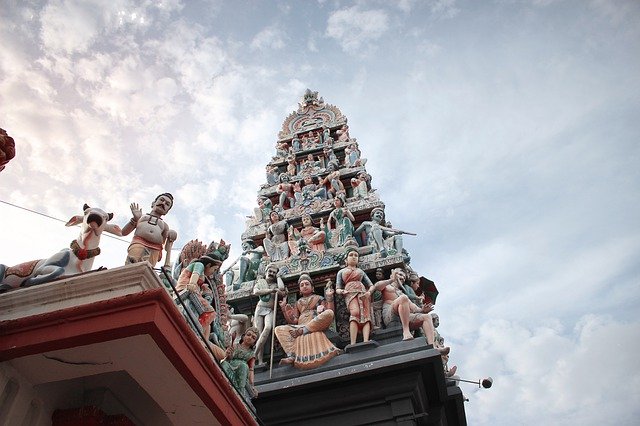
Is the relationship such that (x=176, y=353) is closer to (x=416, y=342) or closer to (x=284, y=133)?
(x=416, y=342)

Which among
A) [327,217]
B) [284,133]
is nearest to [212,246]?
[327,217]

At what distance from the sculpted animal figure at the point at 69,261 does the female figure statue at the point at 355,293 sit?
587 centimetres

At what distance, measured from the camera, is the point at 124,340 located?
4.02 meters

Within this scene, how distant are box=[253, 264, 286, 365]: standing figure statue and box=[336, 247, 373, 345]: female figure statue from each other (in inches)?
56.3

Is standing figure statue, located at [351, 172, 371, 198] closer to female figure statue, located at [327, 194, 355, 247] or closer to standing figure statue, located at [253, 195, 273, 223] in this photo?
female figure statue, located at [327, 194, 355, 247]

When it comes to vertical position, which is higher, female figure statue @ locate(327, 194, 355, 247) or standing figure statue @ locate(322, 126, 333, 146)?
standing figure statue @ locate(322, 126, 333, 146)

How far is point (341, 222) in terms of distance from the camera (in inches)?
540

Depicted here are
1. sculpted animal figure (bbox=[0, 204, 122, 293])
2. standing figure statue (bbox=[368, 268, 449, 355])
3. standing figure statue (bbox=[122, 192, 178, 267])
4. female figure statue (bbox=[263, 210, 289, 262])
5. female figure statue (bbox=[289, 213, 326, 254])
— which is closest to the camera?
sculpted animal figure (bbox=[0, 204, 122, 293])

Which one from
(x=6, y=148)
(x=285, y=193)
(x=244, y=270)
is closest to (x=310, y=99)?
(x=285, y=193)

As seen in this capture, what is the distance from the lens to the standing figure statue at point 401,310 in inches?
409

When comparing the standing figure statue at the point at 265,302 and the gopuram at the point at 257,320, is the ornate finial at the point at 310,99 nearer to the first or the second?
the gopuram at the point at 257,320

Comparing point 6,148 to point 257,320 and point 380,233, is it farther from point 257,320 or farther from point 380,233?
point 380,233

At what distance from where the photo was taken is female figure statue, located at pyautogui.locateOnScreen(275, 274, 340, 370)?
10.1 m

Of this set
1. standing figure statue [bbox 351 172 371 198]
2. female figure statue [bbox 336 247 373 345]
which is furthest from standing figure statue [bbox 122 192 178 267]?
standing figure statue [bbox 351 172 371 198]
